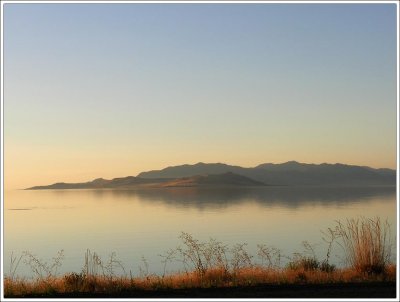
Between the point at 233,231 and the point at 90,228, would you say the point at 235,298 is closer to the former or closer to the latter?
the point at 233,231

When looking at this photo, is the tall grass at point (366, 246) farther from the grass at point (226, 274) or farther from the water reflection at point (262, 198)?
the water reflection at point (262, 198)

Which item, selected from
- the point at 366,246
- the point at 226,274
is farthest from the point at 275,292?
the point at 366,246

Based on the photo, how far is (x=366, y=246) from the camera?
12438 millimetres

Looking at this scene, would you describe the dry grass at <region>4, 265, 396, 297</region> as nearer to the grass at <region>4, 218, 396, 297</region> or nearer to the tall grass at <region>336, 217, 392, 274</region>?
the grass at <region>4, 218, 396, 297</region>

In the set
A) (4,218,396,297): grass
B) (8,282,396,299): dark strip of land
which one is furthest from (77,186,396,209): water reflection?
(8,282,396,299): dark strip of land

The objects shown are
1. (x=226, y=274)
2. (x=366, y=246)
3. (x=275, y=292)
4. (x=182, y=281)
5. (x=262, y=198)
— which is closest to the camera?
(x=275, y=292)

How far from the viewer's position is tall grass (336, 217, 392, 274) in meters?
12.2

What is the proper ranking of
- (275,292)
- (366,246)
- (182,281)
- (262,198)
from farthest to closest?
(262,198) < (366,246) < (182,281) < (275,292)

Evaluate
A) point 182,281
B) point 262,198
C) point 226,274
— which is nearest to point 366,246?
point 226,274

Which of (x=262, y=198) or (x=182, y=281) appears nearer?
(x=182, y=281)

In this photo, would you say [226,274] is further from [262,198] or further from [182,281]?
[262,198]

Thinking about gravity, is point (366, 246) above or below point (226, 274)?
above

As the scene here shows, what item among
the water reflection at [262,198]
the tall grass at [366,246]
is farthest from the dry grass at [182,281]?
the water reflection at [262,198]

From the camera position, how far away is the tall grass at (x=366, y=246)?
12.2m
